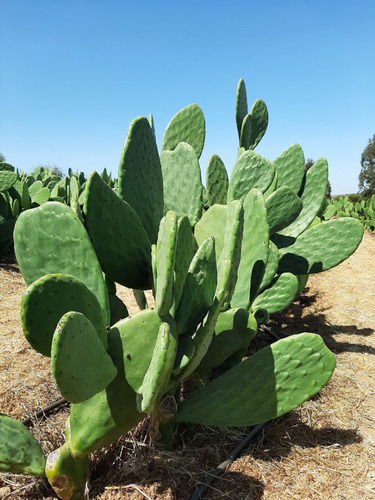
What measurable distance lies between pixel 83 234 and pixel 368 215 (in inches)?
299

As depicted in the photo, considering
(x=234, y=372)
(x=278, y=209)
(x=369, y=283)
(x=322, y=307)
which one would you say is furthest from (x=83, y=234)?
(x=369, y=283)

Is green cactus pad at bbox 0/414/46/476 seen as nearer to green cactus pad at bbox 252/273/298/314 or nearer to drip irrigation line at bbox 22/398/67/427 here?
drip irrigation line at bbox 22/398/67/427

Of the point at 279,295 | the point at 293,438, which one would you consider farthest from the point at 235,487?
the point at 279,295

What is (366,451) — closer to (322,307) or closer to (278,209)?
(278,209)

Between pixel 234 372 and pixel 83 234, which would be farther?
pixel 234 372

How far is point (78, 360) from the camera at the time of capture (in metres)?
0.86

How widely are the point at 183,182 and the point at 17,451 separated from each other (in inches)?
43.0

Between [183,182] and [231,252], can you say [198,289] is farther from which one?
[183,182]

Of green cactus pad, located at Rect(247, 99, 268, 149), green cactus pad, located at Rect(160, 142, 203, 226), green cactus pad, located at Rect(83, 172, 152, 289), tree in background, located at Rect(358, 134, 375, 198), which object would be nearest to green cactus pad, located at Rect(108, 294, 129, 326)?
green cactus pad, located at Rect(83, 172, 152, 289)

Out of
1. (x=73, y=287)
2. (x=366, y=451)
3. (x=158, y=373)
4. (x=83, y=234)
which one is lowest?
(x=366, y=451)

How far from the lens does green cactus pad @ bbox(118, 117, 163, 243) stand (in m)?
1.28

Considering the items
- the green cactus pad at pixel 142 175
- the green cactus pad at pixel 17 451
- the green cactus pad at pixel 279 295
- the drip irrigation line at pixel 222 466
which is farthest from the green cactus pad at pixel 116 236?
the green cactus pad at pixel 279 295

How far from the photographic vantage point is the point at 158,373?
0.89 m

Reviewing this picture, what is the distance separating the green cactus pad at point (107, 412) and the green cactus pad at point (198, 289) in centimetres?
9
